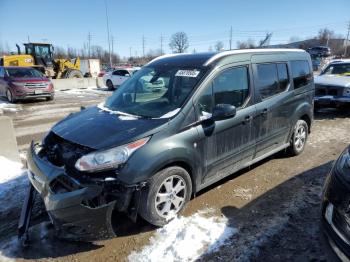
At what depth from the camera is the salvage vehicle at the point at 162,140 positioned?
292cm

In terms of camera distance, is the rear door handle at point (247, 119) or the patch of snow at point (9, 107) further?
the patch of snow at point (9, 107)

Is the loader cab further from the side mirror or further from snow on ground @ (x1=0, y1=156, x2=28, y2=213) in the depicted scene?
the side mirror

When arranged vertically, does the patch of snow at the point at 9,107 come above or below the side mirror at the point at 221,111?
below

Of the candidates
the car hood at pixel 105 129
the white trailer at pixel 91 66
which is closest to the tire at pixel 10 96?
the car hood at pixel 105 129

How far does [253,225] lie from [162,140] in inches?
57.5

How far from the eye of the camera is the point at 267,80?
466cm

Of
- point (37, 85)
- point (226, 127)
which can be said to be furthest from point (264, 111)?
point (37, 85)

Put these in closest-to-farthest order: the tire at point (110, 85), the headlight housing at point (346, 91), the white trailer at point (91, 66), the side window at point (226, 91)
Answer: the side window at point (226, 91)
the headlight housing at point (346, 91)
the tire at point (110, 85)
the white trailer at point (91, 66)

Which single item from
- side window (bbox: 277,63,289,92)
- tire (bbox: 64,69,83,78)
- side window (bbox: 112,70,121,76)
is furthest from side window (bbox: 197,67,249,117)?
tire (bbox: 64,69,83,78)

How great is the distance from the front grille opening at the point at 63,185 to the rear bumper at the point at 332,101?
8.35 meters

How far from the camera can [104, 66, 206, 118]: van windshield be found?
3.67m

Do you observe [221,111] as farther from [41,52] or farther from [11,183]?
[41,52]

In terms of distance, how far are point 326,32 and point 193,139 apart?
89345mm

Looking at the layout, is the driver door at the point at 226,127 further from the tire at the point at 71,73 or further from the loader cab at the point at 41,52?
the loader cab at the point at 41,52
